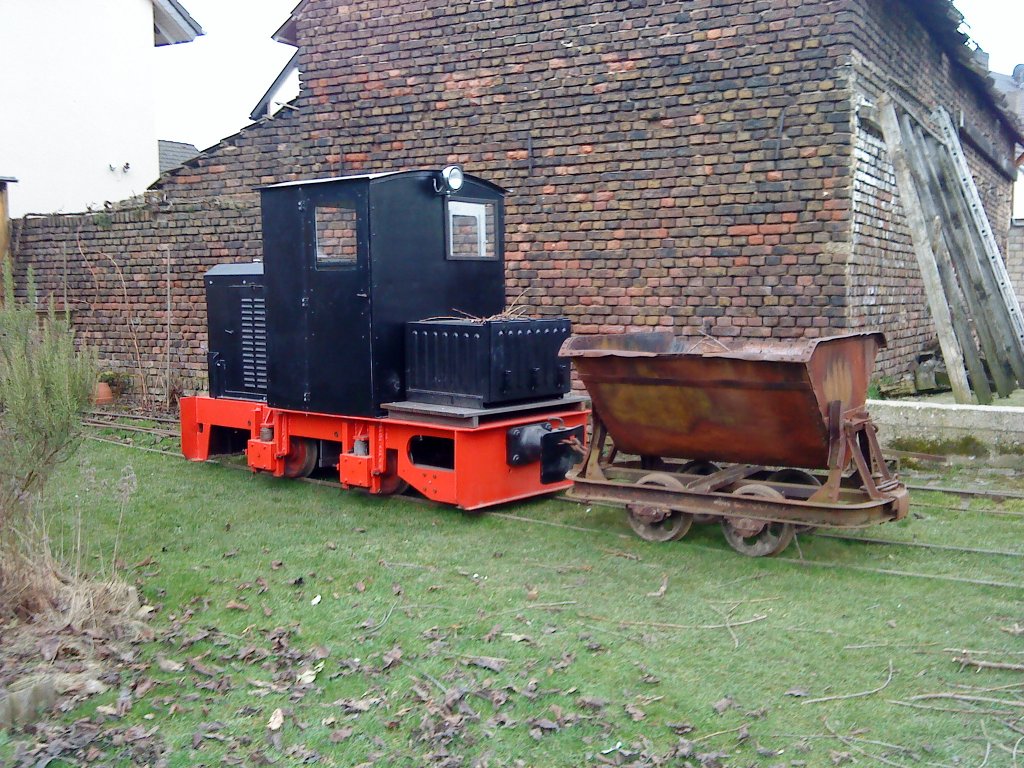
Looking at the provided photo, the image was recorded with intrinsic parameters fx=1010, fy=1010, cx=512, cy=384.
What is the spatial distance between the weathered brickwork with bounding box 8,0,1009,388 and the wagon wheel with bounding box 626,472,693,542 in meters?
3.29

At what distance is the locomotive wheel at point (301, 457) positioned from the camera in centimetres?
869

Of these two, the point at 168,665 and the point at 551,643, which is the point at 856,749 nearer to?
the point at 551,643

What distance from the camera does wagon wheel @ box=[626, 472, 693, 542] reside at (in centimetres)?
665

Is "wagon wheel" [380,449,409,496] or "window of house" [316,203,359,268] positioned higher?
"window of house" [316,203,359,268]

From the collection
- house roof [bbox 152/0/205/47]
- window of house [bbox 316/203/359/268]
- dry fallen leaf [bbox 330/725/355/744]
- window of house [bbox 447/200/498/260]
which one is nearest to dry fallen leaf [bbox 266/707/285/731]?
dry fallen leaf [bbox 330/725/355/744]

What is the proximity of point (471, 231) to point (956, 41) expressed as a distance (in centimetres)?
747

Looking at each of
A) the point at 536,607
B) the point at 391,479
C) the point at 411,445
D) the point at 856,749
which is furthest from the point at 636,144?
the point at 856,749

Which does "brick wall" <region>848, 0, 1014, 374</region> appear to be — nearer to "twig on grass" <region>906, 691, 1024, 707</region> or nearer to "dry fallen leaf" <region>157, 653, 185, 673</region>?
"twig on grass" <region>906, 691, 1024, 707</region>

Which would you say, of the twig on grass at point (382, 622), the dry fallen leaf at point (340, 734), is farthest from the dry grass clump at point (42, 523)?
the dry fallen leaf at point (340, 734)

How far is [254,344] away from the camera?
9008 mm

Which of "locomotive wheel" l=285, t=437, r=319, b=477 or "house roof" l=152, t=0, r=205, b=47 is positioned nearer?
"locomotive wheel" l=285, t=437, r=319, b=477

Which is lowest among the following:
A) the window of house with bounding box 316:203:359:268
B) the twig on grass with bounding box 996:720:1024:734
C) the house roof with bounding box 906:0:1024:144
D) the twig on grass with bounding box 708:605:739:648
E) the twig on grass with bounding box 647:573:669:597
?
the twig on grass with bounding box 996:720:1024:734

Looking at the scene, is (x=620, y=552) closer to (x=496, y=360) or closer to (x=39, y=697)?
(x=496, y=360)

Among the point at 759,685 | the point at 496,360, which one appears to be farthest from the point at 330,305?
the point at 759,685
